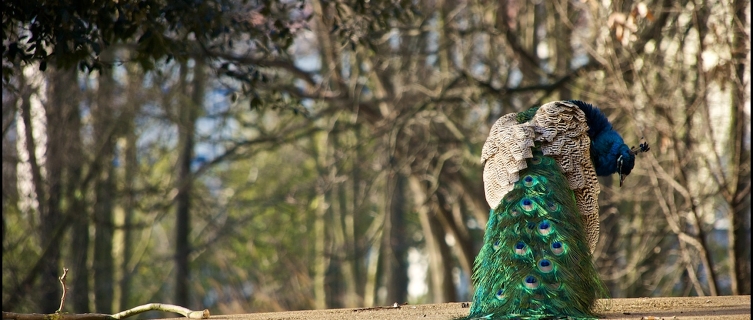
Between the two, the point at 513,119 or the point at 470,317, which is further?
the point at 513,119

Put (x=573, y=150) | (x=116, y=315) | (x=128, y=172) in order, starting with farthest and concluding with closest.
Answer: (x=128, y=172), (x=573, y=150), (x=116, y=315)

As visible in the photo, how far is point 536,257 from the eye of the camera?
5.55m

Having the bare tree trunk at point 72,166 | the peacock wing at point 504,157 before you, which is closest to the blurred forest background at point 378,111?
the bare tree trunk at point 72,166

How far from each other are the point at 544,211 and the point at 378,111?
856cm

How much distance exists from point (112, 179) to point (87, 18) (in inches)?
369

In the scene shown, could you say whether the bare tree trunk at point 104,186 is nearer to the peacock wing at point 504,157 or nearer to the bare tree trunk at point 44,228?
the bare tree trunk at point 44,228

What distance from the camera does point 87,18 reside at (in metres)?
7.11

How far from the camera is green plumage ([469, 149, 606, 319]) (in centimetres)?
527

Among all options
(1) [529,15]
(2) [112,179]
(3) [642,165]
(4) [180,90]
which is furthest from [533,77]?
(2) [112,179]

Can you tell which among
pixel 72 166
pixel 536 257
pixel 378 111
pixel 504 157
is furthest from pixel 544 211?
pixel 72 166

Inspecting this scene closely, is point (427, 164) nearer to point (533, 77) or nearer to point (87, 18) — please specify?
point (533, 77)

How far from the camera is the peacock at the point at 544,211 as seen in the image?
5.34 metres

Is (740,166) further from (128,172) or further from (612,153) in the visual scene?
(128,172)

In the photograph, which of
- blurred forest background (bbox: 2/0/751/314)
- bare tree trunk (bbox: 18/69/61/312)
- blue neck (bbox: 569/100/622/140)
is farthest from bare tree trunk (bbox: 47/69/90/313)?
blue neck (bbox: 569/100/622/140)
